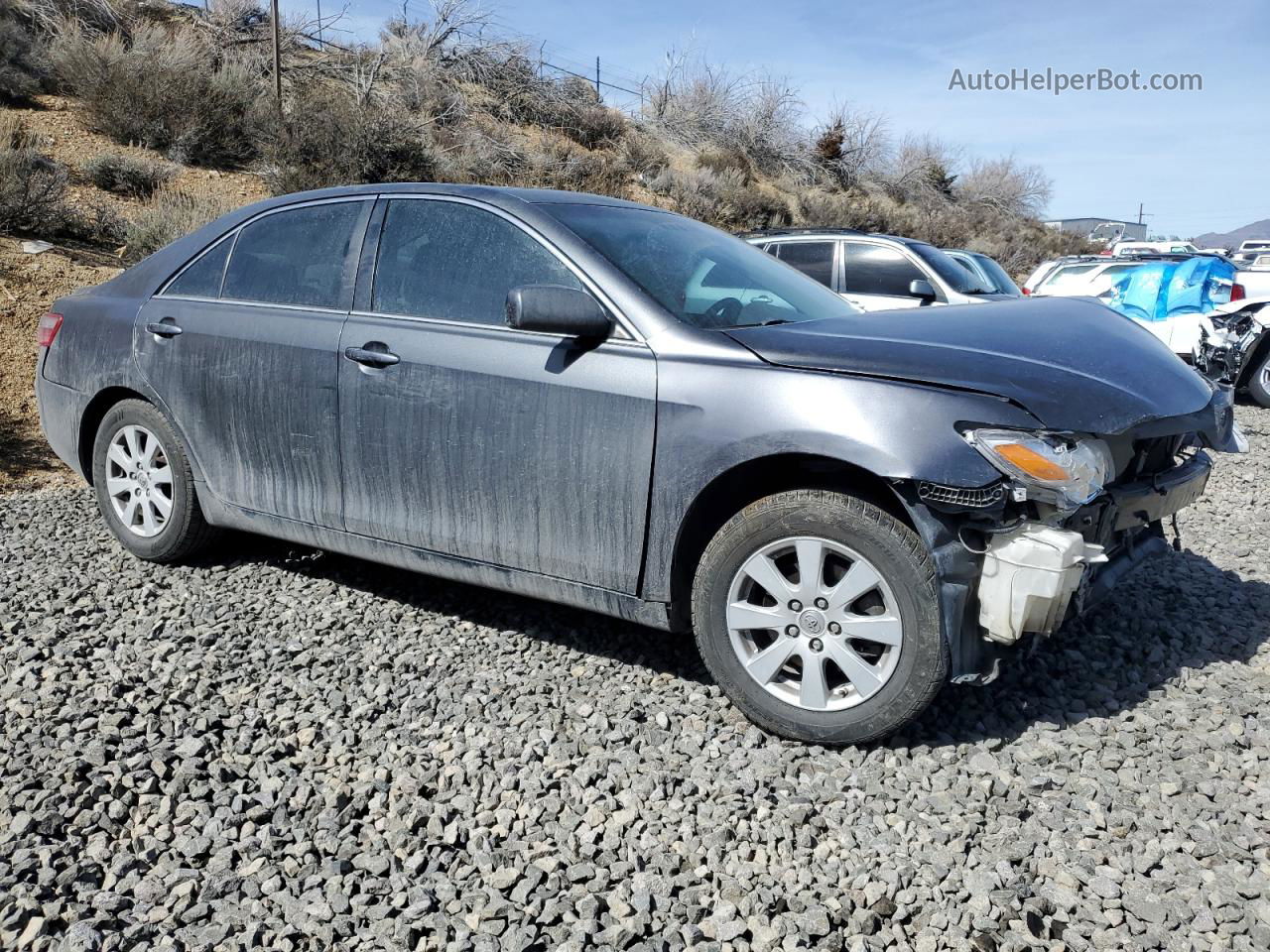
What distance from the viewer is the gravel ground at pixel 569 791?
2.46m

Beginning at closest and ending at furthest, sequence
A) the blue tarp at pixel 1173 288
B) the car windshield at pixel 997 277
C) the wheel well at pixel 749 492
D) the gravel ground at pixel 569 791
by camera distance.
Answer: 1. the gravel ground at pixel 569 791
2. the wheel well at pixel 749 492
3. the car windshield at pixel 997 277
4. the blue tarp at pixel 1173 288

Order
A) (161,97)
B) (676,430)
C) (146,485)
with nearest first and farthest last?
(676,430)
(146,485)
(161,97)

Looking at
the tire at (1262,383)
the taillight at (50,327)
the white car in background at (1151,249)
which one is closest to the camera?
the taillight at (50,327)

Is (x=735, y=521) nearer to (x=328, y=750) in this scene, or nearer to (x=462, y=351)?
(x=462, y=351)

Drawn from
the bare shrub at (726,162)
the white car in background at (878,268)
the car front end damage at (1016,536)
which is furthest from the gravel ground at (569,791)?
the bare shrub at (726,162)

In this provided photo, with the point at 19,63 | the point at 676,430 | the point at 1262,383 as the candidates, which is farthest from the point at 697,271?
the point at 19,63

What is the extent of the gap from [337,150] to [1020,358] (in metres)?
15.1

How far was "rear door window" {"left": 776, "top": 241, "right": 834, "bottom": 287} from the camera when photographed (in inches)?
416

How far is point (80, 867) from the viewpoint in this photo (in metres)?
2.61

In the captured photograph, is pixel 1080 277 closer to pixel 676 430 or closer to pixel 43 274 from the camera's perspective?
pixel 43 274

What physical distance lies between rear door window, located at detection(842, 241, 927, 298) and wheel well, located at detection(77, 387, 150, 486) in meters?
7.35

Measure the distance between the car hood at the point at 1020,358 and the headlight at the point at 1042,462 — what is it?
65 mm

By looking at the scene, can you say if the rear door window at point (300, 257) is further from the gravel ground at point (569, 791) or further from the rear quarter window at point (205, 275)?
the gravel ground at point (569, 791)

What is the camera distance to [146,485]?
477 cm
